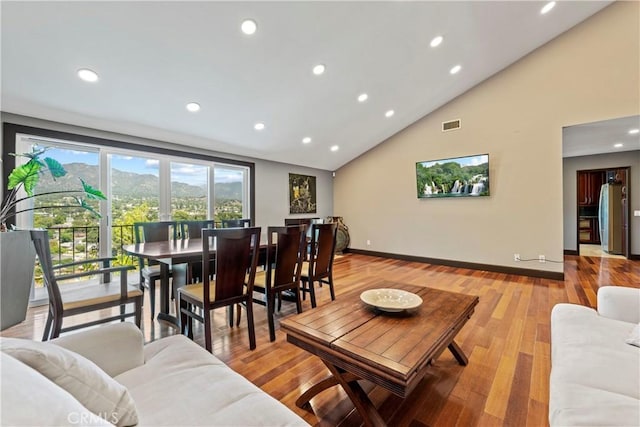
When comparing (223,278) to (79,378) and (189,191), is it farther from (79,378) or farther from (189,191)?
(189,191)

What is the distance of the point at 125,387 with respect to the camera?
95cm

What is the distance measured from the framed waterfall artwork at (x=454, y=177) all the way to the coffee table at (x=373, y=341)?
11.9 ft

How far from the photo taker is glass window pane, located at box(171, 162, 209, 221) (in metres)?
4.20

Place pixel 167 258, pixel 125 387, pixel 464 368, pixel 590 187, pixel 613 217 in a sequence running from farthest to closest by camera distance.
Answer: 1. pixel 590 187
2. pixel 613 217
3. pixel 167 258
4. pixel 464 368
5. pixel 125 387

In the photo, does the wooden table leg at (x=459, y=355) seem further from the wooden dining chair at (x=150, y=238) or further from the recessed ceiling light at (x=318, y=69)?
the recessed ceiling light at (x=318, y=69)

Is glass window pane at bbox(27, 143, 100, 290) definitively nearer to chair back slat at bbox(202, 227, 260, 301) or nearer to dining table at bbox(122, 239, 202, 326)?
dining table at bbox(122, 239, 202, 326)

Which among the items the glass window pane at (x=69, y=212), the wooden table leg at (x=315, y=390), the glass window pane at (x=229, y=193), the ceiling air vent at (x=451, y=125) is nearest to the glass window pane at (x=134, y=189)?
the glass window pane at (x=69, y=212)

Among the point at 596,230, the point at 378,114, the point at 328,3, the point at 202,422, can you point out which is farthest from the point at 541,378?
the point at 596,230

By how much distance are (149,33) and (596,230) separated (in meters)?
10.9

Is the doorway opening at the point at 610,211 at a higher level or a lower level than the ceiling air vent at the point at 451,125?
lower

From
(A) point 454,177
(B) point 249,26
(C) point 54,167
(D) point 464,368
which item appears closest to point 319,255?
(D) point 464,368

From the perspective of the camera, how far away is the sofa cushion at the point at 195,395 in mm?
866

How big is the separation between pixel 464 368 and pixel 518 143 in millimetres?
4078

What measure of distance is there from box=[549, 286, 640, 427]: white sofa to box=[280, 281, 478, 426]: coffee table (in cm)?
45
